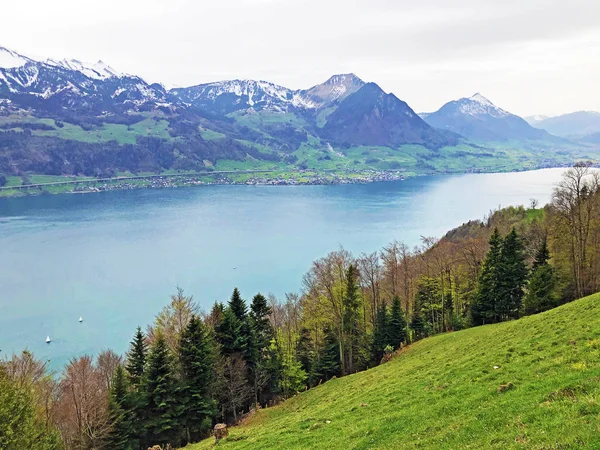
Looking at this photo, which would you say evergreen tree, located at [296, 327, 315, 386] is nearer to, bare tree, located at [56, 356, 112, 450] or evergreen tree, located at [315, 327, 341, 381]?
evergreen tree, located at [315, 327, 341, 381]

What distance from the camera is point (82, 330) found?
263ft

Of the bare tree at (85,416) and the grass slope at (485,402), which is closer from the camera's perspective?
the grass slope at (485,402)

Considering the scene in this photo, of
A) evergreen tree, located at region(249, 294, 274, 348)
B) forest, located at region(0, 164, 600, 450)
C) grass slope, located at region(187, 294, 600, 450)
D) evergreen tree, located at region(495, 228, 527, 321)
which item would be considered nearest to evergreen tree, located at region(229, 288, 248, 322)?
forest, located at region(0, 164, 600, 450)

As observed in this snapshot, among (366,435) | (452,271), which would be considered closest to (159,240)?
(452,271)

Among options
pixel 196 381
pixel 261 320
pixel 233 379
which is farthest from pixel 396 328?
pixel 196 381

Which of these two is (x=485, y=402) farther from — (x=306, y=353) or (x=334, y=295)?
(x=306, y=353)

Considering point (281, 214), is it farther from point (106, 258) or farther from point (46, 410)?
point (46, 410)

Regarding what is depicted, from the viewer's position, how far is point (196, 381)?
35.6 m

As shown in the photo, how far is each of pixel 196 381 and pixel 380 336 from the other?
863 inches

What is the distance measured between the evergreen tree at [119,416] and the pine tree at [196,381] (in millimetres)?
4377

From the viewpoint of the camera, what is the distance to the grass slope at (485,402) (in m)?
11.5

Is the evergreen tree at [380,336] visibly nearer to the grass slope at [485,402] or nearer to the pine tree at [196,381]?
the grass slope at [485,402]

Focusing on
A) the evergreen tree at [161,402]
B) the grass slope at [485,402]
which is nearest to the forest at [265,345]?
the evergreen tree at [161,402]

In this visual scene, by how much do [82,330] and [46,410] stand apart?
5129 centimetres
